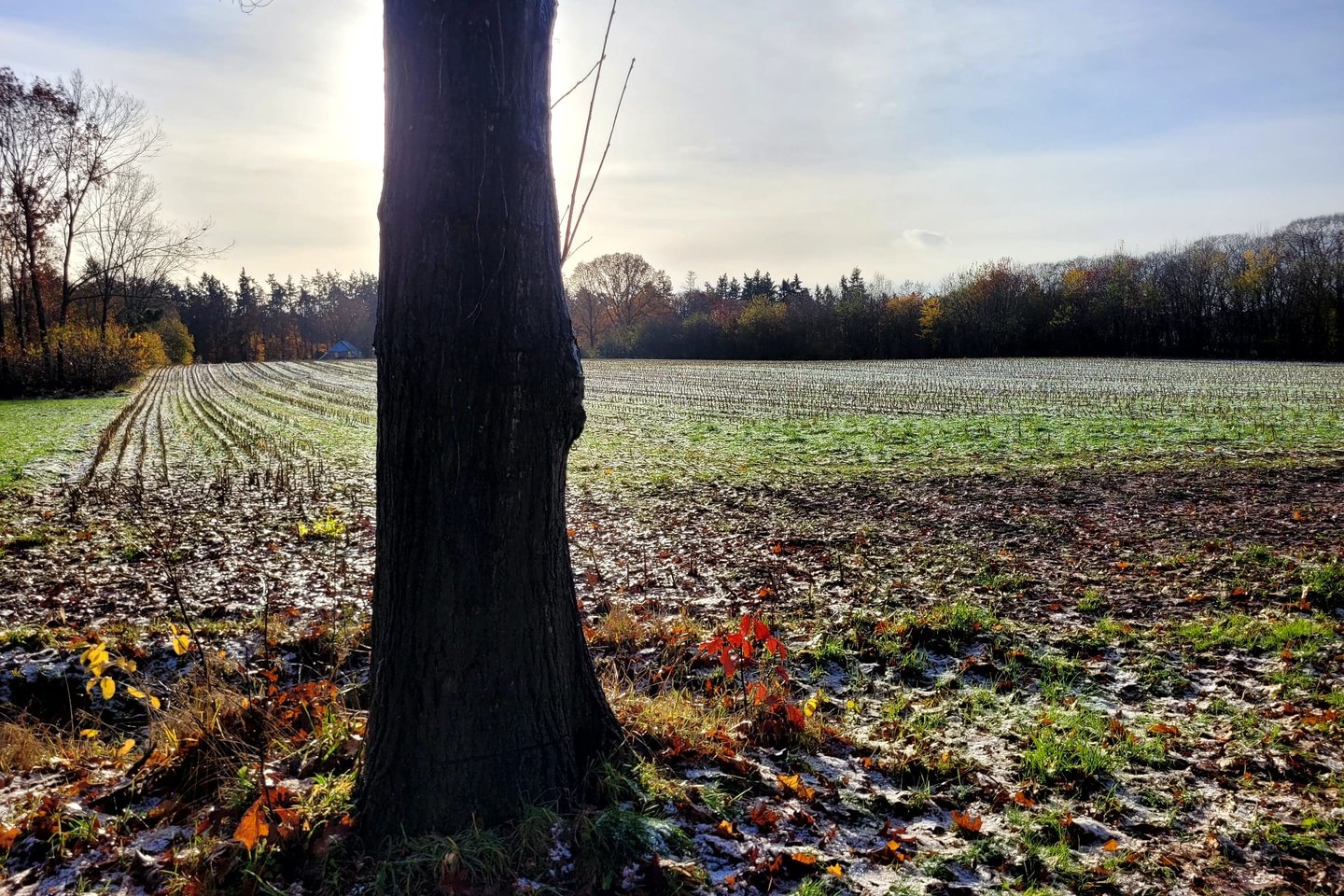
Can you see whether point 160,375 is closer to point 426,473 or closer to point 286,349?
point 286,349

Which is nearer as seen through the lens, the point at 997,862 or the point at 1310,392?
the point at 997,862

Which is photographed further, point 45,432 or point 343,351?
point 343,351

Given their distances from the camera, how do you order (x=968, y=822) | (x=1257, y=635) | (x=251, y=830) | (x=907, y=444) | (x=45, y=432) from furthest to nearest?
(x=45, y=432) → (x=907, y=444) → (x=1257, y=635) → (x=968, y=822) → (x=251, y=830)

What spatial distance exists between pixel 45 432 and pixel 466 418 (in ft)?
75.5

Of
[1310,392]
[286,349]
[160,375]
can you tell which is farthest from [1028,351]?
[286,349]

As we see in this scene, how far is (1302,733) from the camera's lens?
13.5 ft

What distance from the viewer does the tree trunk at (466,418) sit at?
9.55ft

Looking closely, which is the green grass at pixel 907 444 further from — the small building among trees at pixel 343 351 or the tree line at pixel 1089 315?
the small building among trees at pixel 343 351

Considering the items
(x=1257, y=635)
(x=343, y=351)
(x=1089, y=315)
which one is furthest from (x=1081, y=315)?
(x=343, y=351)

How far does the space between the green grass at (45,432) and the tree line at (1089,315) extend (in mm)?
28404

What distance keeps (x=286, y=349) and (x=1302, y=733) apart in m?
107

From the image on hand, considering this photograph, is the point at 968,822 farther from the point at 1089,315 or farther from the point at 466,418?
the point at 1089,315

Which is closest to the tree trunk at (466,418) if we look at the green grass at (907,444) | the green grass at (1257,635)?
the green grass at (1257,635)

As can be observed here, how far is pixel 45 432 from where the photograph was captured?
20.1 metres
